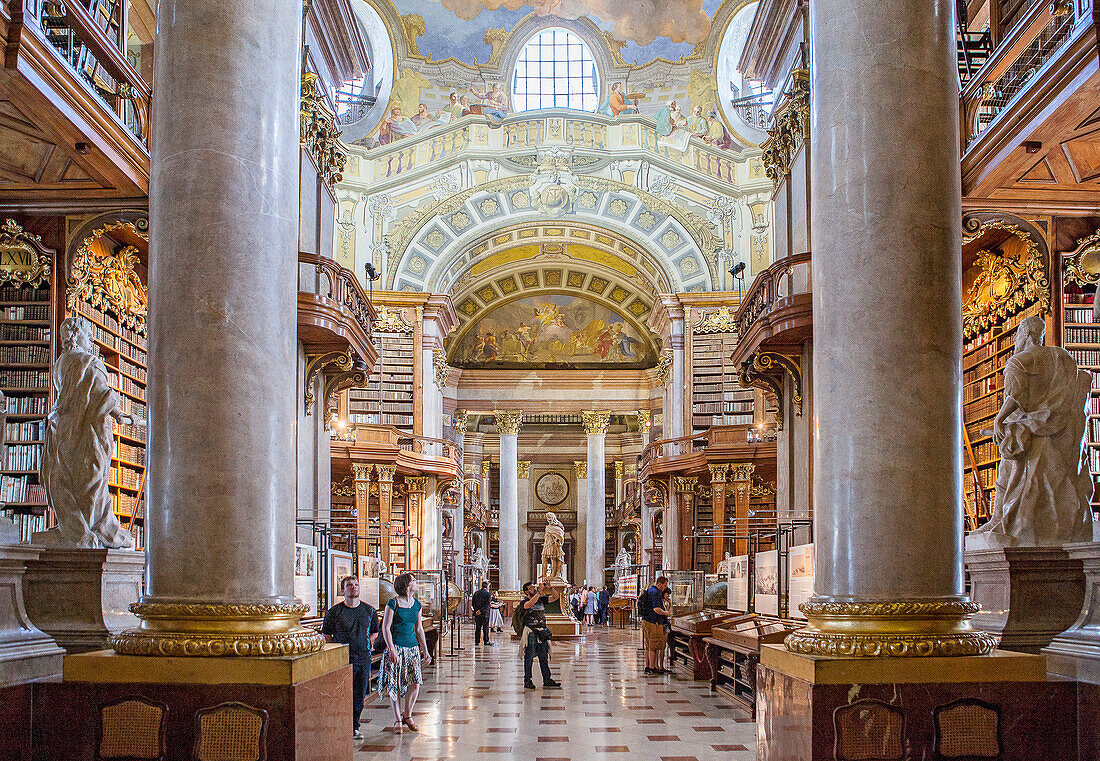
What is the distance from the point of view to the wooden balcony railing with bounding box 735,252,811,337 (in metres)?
11.0

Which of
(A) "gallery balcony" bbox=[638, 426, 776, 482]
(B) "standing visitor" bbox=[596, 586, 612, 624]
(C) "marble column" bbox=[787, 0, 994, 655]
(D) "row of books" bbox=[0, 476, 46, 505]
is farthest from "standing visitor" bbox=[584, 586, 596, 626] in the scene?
(C) "marble column" bbox=[787, 0, 994, 655]

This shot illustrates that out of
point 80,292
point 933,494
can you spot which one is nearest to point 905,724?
point 933,494

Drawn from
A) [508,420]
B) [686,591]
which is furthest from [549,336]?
[686,591]

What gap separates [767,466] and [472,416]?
16676 millimetres

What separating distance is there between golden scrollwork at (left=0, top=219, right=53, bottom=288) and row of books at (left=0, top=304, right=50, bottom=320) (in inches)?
9.1

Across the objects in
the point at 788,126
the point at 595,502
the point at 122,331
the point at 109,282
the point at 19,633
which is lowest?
the point at 595,502

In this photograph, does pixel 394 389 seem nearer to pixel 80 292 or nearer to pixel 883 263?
pixel 80 292

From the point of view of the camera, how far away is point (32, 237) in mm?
9734

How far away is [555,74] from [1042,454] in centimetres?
2153

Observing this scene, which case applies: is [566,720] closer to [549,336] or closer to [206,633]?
[206,633]

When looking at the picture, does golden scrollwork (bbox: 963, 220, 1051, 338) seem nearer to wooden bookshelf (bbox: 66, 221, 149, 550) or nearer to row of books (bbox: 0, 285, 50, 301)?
wooden bookshelf (bbox: 66, 221, 149, 550)

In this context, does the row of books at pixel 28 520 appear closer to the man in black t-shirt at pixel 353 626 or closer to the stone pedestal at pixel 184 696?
the man in black t-shirt at pixel 353 626

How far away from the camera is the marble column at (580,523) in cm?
4041

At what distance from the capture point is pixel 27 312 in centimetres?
977
